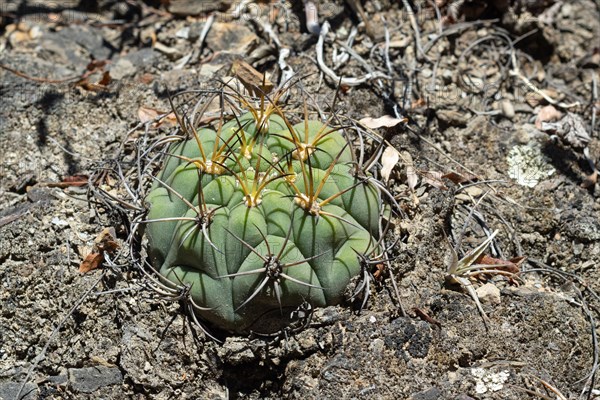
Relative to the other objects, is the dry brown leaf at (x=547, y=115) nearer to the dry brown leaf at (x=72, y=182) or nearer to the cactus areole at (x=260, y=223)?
the cactus areole at (x=260, y=223)

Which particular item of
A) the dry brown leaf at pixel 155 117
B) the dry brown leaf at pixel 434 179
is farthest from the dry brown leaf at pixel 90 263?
the dry brown leaf at pixel 434 179

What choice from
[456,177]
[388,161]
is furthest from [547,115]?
[388,161]

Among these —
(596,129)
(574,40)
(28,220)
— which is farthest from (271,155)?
(574,40)

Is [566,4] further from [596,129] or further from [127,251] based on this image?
[127,251]

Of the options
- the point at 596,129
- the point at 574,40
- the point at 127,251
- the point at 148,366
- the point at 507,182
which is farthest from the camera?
the point at 574,40

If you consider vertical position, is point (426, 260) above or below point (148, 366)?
above
